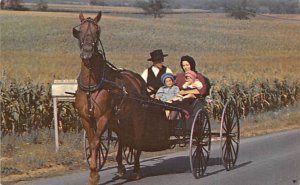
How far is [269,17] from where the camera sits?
9.45 metres

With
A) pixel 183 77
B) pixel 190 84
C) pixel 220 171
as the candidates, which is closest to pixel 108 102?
pixel 183 77

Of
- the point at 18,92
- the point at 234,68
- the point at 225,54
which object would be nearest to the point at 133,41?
the point at 225,54

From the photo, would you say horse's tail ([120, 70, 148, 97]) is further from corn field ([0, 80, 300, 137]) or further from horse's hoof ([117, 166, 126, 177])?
corn field ([0, 80, 300, 137])

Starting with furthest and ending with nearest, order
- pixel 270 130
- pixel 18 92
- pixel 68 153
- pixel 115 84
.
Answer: pixel 270 130 → pixel 18 92 → pixel 68 153 → pixel 115 84

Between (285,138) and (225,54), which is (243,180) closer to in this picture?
(225,54)

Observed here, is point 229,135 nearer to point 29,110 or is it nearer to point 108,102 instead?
point 108,102

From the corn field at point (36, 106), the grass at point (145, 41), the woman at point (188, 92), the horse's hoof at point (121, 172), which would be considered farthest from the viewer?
the corn field at point (36, 106)

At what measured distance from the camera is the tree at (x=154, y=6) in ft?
28.2

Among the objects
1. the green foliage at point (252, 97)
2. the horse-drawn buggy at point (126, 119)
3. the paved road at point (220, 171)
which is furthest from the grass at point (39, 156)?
the green foliage at point (252, 97)

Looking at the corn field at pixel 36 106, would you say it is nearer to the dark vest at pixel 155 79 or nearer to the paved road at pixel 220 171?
the paved road at pixel 220 171

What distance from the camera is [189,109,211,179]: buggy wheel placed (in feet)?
34.3

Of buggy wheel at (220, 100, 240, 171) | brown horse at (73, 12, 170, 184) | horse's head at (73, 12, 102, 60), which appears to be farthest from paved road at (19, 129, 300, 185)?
horse's head at (73, 12, 102, 60)

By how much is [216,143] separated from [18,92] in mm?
3781

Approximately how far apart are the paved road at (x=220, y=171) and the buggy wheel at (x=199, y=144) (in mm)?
161
